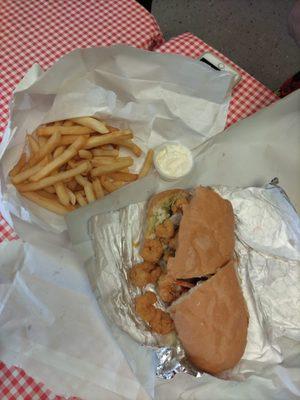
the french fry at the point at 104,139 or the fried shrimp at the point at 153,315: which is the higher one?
the french fry at the point at 104,139

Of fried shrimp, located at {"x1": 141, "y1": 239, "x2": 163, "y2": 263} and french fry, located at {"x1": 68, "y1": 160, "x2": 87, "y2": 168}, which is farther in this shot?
french fry, located at {"x1": 68, "y1": 160, "x2": 87, "y2": 168}

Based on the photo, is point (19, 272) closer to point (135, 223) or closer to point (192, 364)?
point (135, 223)

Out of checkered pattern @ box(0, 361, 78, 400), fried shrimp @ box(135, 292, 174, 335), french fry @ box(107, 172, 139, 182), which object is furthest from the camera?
french fry @ box(107, 172, 139, 182)

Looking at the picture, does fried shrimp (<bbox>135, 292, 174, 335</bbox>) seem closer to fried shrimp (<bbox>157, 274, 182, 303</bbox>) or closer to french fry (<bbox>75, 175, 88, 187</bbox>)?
fried shrimp (<bbox>157, 274, 182, 303</bbox>)

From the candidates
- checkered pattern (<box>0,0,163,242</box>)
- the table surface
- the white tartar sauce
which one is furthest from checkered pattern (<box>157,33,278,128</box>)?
the white tartar sauce

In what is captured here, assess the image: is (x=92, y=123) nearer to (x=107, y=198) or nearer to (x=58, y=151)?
(x=58, y=151)

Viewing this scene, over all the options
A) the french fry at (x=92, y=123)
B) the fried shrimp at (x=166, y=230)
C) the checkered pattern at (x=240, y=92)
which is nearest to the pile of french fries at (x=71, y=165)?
the french fry at (x=92, y=123)

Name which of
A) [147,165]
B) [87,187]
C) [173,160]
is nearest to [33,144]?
[87,187]

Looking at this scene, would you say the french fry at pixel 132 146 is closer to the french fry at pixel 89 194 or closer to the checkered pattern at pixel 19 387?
the french fry at pixel 89 194
